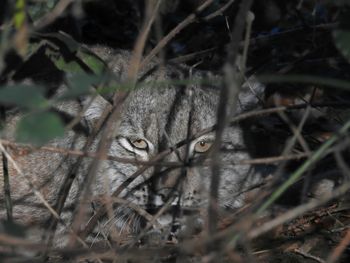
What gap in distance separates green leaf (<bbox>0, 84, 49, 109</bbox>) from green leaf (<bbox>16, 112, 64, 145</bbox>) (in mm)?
28

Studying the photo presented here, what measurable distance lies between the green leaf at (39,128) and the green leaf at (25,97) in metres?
0.03

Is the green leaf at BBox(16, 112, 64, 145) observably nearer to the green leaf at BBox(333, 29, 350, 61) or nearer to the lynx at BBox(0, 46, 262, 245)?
the green leaf at BBox(333, 29, 350, 61)

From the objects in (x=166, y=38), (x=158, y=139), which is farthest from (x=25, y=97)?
(x=158, y=139)

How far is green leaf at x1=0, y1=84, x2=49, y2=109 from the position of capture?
1.37 metres

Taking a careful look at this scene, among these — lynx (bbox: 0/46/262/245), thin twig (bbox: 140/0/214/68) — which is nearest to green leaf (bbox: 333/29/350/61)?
thin twig (bbox: 140/0/214/68)

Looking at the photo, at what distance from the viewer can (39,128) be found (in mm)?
1359

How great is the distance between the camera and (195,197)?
12.0 feet

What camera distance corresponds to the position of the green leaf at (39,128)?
1.35 m

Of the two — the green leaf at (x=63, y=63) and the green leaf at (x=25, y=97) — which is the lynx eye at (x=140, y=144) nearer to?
the green leaf at (x=63, y=63)

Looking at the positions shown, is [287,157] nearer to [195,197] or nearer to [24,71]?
[195,197]

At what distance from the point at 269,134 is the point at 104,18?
4.93ft

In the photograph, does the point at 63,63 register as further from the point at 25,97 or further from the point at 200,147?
the point at 25,97

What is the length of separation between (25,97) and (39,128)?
0.26ft

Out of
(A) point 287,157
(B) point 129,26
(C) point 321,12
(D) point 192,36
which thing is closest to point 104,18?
(B) point 129,26
